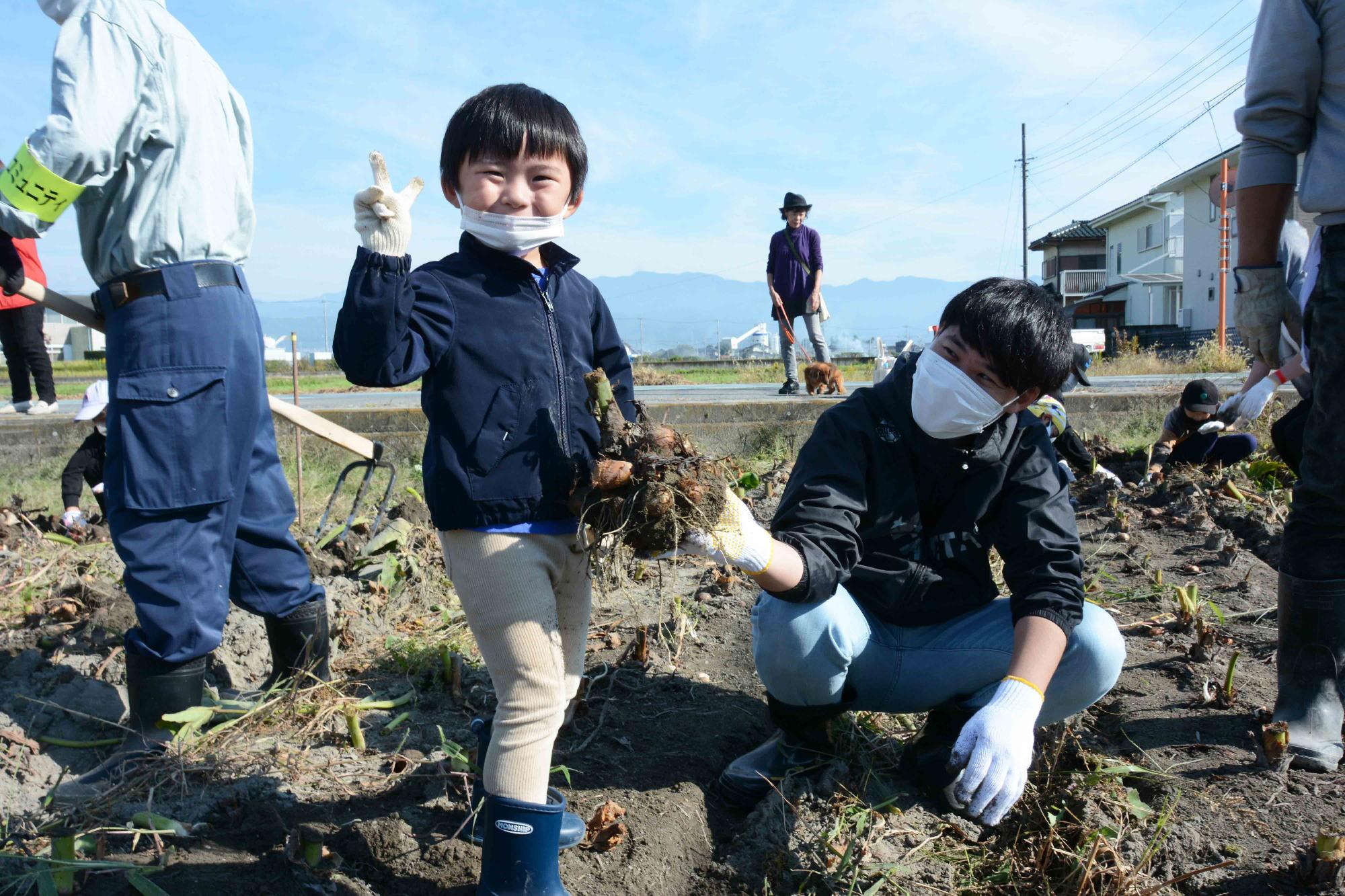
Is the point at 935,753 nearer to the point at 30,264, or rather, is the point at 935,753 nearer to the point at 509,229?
the point at 509,229

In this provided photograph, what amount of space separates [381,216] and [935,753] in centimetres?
165

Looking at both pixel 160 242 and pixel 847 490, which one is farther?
pixel 160 242

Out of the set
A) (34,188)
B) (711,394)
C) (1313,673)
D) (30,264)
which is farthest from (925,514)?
(711,394)

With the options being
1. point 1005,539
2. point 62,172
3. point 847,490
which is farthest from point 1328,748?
point 62,172

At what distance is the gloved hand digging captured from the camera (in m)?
2.43

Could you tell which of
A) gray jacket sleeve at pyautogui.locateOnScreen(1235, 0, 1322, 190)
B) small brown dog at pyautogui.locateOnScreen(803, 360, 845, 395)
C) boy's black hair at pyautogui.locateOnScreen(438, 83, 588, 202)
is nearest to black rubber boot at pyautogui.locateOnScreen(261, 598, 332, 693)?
boy's black hair at pyautogui.locateOnScreen(438, 83, 588, 202)

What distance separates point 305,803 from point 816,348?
7.69 metres

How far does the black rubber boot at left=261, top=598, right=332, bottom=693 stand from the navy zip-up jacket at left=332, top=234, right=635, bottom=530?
1.07 m

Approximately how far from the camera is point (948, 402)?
77.0 inches

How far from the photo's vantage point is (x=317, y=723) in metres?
2.38

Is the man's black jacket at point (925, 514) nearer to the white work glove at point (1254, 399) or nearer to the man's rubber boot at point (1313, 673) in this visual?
the man's rubber boot at point (1313, 673)

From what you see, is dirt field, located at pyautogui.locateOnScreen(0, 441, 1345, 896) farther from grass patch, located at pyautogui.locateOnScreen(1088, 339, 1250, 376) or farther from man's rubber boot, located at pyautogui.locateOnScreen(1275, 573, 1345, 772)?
grass patch, located at pyautogui.locateOnScreen(1088, 339, 1250, 376)

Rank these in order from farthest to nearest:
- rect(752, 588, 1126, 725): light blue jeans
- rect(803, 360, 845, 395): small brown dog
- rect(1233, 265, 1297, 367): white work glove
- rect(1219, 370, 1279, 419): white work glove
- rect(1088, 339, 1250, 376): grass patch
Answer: rect(1088, 339, 1250, 376): grass patch, rect(803, 360, 845, 395): small brown dog, rect(1219, 370, 1279, 419): white work glove, rect(1233, 265, 1297, 367): white work glove, rect(752, 588, 1126, 725): light blue jeans

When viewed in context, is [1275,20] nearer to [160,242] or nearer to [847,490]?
[847,490]
